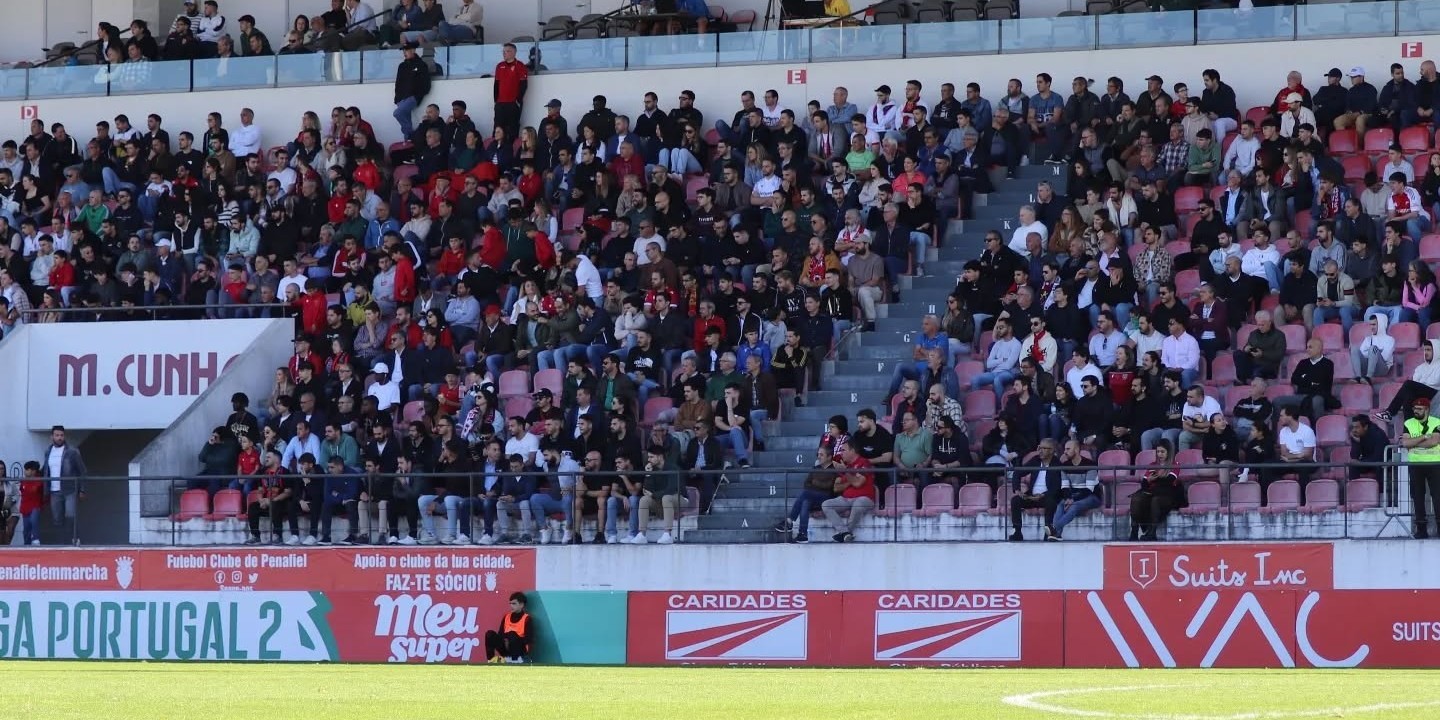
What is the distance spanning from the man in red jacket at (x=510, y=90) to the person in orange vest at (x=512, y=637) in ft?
27.9

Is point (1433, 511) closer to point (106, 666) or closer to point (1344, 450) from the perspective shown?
point (1344, 450)

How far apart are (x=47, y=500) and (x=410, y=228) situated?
18.1 feet

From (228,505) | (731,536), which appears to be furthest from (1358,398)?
(228,505)

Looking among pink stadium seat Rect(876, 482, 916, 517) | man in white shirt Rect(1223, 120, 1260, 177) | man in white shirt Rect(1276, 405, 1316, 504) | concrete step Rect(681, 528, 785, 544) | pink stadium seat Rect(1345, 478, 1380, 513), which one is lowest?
concrete step Rect(681, 528, 785, 544)

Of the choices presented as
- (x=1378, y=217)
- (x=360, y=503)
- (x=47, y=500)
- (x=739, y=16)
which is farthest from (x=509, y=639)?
(x=739, y=16)

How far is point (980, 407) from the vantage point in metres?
22.1

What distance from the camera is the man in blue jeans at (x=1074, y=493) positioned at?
67.3 feet

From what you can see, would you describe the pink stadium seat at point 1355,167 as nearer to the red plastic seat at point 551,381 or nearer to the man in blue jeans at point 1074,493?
the man in blue jeans at point 1074,493

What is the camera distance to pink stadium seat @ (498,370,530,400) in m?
24.3

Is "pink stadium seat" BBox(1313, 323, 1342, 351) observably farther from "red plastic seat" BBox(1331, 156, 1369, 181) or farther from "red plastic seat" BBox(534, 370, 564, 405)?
"red plastic seat" BBox(534, 370, 564, 405)

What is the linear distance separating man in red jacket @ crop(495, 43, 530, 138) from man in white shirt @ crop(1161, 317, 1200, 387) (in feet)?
32.8

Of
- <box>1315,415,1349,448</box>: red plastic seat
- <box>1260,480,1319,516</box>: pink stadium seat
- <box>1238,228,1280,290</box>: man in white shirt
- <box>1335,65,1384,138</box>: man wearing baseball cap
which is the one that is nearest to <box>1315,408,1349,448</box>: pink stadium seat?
<box>1315,415,1349,448</box>: red plastic seat

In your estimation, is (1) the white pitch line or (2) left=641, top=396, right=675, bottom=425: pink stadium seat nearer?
(1) the white pitch line

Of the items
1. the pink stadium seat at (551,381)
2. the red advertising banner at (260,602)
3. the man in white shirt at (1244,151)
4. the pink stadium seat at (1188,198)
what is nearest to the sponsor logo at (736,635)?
the red advertising banner at (260,602)
